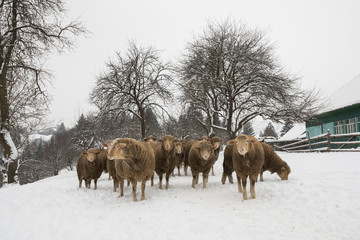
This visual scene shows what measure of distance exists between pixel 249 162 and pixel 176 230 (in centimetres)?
281

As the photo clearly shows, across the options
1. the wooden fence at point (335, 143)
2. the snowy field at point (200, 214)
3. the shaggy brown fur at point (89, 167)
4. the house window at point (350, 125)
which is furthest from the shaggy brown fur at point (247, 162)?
the house window at point (350, 125)

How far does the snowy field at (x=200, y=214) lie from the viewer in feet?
14.4

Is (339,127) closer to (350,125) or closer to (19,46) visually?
(350,125)

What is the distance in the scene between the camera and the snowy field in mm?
4402

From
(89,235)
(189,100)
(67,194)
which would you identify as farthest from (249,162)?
(189,100)

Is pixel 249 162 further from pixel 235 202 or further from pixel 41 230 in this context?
pixel 41 230

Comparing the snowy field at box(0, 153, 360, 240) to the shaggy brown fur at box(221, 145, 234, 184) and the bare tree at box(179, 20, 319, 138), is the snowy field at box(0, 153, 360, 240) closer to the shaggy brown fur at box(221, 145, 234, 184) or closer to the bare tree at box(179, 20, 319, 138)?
the shaggy brown fur at box(221, 145, 234, 184)

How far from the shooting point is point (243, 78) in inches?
688

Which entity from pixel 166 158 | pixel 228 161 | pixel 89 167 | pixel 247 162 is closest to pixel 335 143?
pixel 228 161

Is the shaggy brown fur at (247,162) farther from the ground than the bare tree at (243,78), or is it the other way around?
the bare tree at (243,78)

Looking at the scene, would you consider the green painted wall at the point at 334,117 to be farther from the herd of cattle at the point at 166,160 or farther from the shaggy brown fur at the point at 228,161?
the herd of cattle at the point at 166,160

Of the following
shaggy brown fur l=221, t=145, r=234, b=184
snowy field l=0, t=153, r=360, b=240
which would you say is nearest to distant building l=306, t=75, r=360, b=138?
shaggy brown fur l=221, t=145, r=234, b=184

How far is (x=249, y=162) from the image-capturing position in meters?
6.30

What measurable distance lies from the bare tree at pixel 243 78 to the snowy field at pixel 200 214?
10426 millimetres
